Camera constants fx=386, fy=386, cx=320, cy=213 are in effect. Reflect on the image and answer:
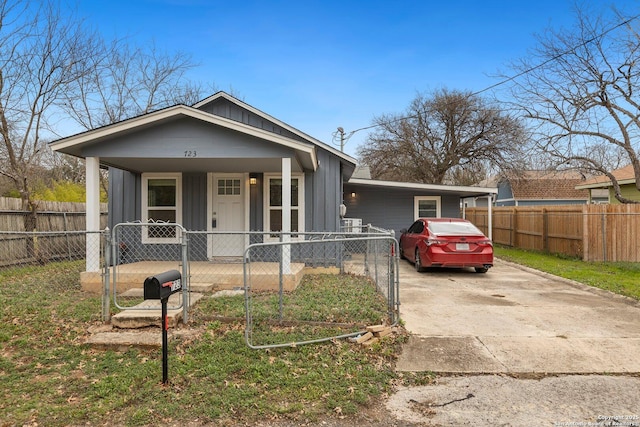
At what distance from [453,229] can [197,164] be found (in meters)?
6.23

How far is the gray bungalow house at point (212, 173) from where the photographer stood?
7.46 metres

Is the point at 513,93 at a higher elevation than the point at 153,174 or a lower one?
higher

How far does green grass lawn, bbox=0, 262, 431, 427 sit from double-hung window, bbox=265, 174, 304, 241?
14.1 feet

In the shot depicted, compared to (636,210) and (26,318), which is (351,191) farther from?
(26,318)

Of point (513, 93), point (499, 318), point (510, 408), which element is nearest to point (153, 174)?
point (499, 318)

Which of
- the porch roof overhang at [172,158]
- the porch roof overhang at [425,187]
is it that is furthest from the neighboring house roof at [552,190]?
the porch roof overhang at [172,158]

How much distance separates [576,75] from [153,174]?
1353 cm

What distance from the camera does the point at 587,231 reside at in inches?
461

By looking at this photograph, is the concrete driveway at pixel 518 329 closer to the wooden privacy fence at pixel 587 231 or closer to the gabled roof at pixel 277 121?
the gabled roof at pixel 277 121

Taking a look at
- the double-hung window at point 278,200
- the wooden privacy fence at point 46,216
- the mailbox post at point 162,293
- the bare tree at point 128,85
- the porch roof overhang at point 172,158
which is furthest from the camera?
the bare tree at point 128,85

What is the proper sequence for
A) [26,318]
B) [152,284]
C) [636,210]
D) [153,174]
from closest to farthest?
1. [152,284]
2. [26,318]
3. [153,174]
4. [636,210]

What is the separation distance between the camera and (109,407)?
3111 mm

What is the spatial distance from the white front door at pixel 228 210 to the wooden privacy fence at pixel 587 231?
10.2 metres

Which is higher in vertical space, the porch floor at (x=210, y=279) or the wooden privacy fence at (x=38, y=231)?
the wooden privacy fence at (x=38, y=231)
